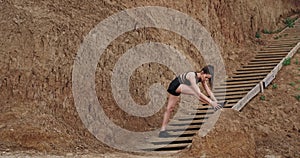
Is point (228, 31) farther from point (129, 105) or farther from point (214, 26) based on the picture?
point (129, 105)

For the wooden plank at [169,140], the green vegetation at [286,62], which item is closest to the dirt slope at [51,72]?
the wooden plank at [169,140]

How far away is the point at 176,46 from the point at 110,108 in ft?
15.2

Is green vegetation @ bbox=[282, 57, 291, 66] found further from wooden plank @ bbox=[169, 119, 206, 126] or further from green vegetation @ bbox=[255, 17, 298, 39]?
wooden plank @ bbox=[169, 119, 206, 126]

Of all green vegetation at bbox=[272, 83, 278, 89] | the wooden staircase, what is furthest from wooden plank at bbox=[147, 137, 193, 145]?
green vegetation at bbox=[272, 83, 278, 89]

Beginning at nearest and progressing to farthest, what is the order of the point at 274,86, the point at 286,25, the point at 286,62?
1. the point at 274,86
2. the point at 286,62
3. the point at 286,25

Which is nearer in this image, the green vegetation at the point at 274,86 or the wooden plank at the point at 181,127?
the wooden plank at the point at 181,127

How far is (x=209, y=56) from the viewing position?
51.3ft

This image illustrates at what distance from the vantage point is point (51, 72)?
10.5m

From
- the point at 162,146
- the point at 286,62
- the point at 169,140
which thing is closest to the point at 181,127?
the point at 169,140

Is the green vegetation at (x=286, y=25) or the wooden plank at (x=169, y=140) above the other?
the wooden plank at (x=169, y=140)

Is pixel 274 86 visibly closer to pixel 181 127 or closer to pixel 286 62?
pixel 286 62

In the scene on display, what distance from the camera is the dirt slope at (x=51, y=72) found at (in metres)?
9.06

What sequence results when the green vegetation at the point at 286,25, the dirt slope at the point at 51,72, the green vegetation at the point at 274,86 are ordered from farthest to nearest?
the green vegetation at the point at 286,25 < the green vegetation at the point at 274,86 < the dirt slope at the point at 51,72

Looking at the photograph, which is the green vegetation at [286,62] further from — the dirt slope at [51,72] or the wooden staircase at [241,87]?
the dirt slope at [51,72]
